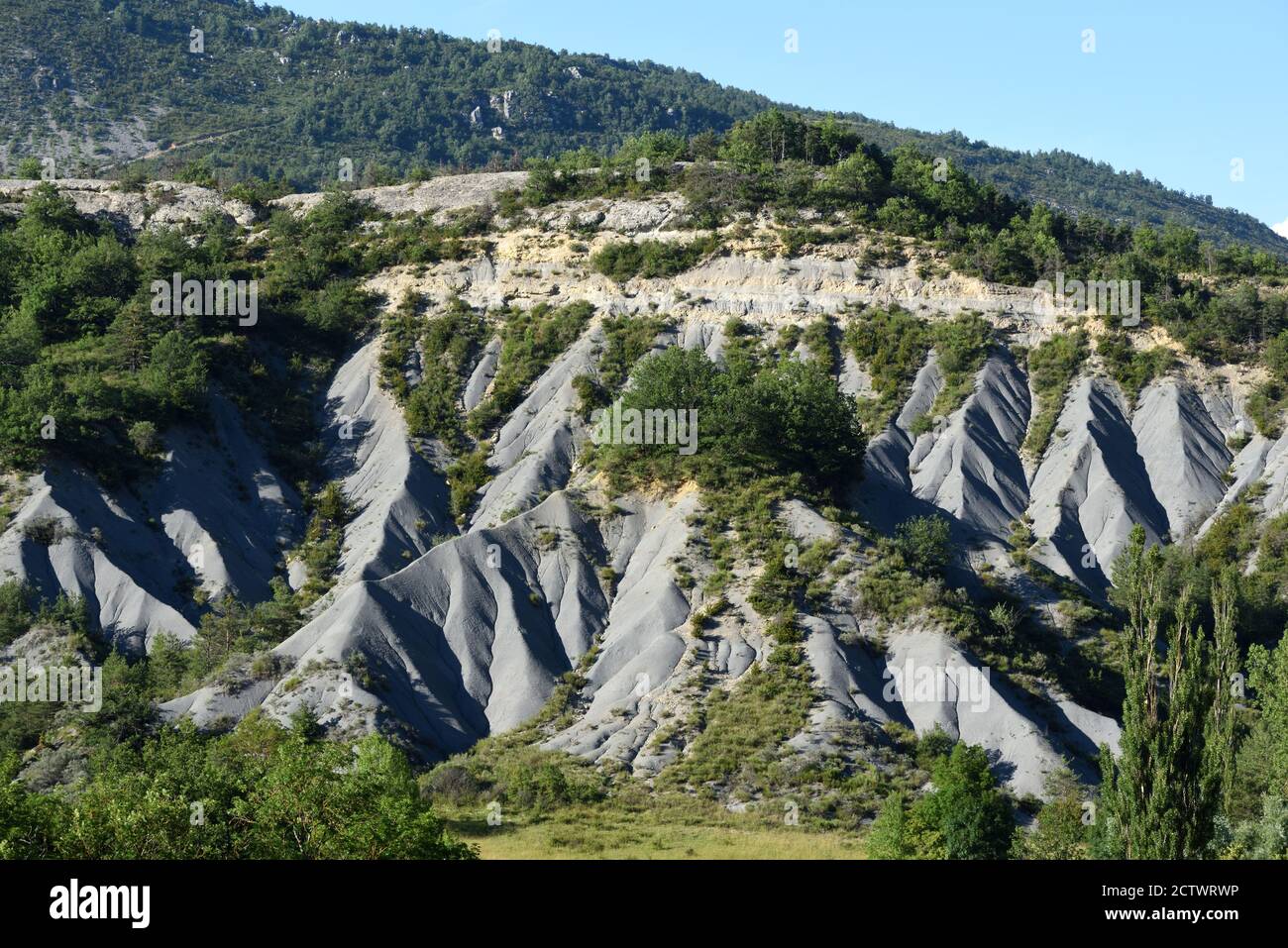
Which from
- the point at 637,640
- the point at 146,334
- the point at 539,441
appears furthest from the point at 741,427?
the point at 146,334

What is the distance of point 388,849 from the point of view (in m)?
28.2

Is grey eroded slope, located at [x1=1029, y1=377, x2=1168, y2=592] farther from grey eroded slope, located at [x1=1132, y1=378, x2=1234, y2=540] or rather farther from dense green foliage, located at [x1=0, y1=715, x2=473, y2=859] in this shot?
dense green foliage, located at [x1=0, y1=715, x2=473, y2=859]

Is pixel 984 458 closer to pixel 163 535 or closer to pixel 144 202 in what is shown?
pixel 163 535

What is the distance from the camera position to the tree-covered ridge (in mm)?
163875

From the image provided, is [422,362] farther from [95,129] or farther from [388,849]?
[95,129]

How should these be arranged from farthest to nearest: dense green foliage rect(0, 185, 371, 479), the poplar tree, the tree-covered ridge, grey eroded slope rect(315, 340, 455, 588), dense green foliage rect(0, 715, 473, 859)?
the tree-covered ridge < dense green foliage rect(0, 185, 371, 479) < grey eroded slope rect(315, 340, 455, 588) < dense green foliage rect(0, 715, 473, 859) < the poplar tree

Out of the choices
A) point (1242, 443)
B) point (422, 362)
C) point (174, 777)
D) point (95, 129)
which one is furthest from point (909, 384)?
point (95, 129)

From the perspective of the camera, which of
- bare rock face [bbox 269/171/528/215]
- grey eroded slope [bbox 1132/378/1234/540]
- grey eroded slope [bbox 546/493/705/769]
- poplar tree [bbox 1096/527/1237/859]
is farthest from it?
bare rock face [bbox 269/171/528/215]

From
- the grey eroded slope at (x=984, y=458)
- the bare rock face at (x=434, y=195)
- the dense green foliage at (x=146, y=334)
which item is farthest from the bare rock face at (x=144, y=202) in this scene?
the grey eroded slope at (x=984, y=458)

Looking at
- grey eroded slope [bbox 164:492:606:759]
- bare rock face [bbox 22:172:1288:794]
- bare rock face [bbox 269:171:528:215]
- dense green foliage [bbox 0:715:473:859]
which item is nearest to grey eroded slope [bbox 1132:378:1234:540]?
bare rock face [bbox 22:172:1288:794]

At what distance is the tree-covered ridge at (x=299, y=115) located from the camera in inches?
6452

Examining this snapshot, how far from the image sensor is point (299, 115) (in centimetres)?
17700

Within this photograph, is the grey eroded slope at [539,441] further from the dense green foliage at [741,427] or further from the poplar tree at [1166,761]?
the poplar tree at [1166,761]

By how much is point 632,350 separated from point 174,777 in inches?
1793
